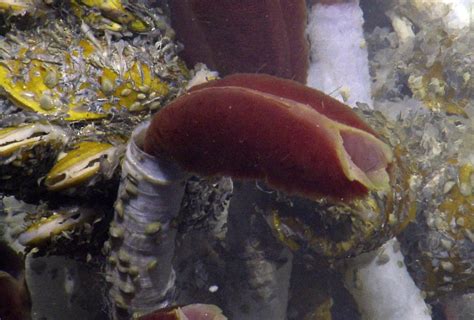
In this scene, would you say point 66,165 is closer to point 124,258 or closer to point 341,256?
point 124,258

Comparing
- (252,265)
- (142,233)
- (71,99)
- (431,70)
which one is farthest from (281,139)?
(431,70)

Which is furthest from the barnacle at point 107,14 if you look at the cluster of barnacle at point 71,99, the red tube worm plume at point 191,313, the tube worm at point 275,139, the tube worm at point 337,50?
the tube worm at point 337,50

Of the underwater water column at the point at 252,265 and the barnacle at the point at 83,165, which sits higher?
the barnacle at the point at 83,165

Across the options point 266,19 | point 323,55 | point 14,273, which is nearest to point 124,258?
point 14,273

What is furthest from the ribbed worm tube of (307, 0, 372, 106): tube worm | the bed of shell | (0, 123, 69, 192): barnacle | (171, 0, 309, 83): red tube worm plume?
(307, 0, 372, 106): tube worm

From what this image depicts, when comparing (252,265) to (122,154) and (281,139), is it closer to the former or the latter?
(122,154)

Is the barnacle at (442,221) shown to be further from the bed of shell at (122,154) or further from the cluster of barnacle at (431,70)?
the cluster of barnacle at (431,70)
